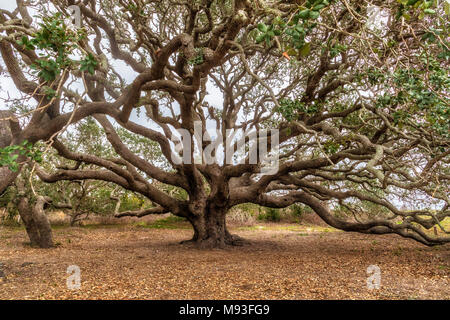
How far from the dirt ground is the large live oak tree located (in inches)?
57.8

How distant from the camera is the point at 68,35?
3.58m

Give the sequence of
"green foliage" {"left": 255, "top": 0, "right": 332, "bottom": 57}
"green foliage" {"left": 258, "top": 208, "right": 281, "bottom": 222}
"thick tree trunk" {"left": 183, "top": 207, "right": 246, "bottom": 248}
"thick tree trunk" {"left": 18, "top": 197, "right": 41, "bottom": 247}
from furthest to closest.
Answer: "green foliage" {"left": 258, "top": 208, "right": 281, "bottom": 222} < "thick tree trunk" {"left": 183, "top": 207, "right": 246, "bottom": 248} < "thick tree trunk" {"left": 18, "top": 197, "right": 41, "bottom": 247} < "green foliage" {"left": 255, "top": 0, "right": 332, "bottom": 57}

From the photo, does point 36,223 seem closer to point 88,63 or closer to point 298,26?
point 88,63

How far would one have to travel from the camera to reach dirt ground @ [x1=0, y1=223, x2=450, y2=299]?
445 cm

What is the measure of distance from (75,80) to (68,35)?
3840mm

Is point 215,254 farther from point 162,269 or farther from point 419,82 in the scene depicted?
point 419,82

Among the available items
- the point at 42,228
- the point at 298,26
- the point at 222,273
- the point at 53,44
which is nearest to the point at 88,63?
the point at 53,44

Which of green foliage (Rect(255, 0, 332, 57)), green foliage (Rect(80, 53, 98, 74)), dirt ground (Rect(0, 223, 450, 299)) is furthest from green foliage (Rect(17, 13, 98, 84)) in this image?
dirt ground (Rect(0, 223, 450, 299))

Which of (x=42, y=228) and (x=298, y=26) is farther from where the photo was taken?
(x=42, y=228)

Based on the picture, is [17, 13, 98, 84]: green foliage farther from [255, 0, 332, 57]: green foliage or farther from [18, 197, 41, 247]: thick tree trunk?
[18, 197, 41, 247]: thick tree trunk

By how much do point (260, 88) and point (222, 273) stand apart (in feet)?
22.6

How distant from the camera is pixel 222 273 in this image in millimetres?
5727

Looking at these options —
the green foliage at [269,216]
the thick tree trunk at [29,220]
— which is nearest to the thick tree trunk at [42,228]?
the thick tree trunk at [29,220]

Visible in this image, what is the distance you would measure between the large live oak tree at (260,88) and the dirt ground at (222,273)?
1.47m
